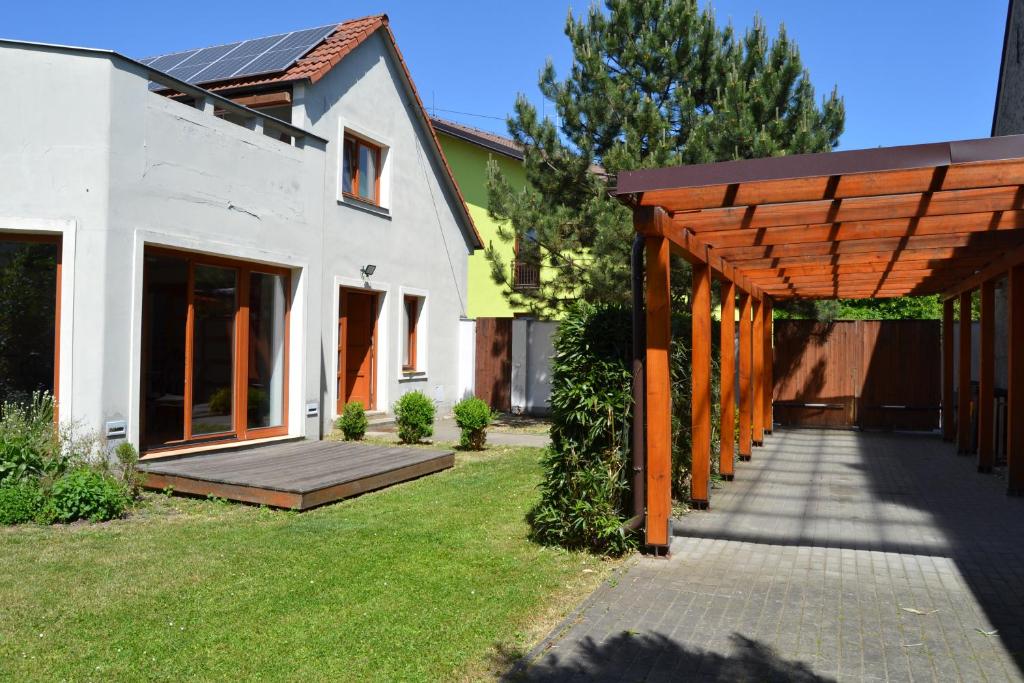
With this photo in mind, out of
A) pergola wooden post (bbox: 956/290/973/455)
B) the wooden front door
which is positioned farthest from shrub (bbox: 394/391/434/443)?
pergola wooden post (bbox: 956/290/973/455)

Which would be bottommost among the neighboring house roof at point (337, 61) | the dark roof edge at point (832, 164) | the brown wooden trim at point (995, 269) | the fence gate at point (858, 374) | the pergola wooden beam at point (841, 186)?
the fence gate at point (858, 374)

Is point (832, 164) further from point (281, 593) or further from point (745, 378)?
point (745, 378)

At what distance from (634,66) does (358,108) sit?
5.47 m

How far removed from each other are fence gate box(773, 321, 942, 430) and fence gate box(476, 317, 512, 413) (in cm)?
582

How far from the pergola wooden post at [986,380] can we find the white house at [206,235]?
8.74 m

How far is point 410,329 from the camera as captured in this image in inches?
614

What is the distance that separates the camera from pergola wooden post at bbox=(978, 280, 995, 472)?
9.66 metres

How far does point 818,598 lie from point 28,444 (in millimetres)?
6666

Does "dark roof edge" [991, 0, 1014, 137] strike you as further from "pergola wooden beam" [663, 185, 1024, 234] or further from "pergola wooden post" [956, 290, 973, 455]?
"pergola wooden beam" [663, 185, 1024, 234]

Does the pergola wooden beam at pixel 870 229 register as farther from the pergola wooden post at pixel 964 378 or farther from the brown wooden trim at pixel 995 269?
the pergola wooden post at pixel 964 378

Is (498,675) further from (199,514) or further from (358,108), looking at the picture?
(358,108)

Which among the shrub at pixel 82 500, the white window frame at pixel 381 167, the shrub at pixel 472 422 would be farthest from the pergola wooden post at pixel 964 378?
the shrub at pixel 82 500

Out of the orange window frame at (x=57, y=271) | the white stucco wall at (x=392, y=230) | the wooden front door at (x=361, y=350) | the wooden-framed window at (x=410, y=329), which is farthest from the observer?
the wooden-framed window at (x=410, y=329)

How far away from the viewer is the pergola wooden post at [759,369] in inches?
509
